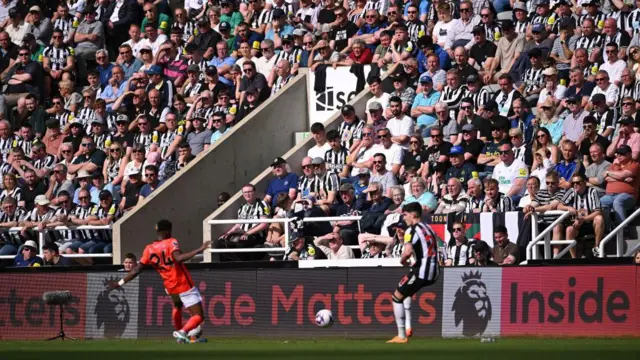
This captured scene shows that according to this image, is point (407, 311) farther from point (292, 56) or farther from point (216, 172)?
point (292, 56)

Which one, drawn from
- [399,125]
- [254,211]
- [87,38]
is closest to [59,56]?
[87,38]

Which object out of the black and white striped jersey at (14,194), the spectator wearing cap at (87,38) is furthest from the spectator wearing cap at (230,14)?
the black and white striped jersey at (14,194)

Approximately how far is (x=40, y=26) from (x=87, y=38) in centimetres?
145

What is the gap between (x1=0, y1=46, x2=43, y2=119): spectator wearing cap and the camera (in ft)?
97.8

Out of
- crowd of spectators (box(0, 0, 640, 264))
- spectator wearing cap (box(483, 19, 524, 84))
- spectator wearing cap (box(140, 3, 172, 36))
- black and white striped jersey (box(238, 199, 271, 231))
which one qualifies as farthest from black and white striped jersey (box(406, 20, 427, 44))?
spectator wearing cap (box(140, 3, 172, 36))

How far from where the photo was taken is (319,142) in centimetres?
2509

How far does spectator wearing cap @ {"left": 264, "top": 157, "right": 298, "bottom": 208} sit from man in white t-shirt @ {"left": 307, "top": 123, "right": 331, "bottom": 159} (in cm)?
57

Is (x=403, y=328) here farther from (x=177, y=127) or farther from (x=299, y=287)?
(x=177, y=127)

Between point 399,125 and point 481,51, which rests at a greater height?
point 481,51

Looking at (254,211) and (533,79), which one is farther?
(254,211)

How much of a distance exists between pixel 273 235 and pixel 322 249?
1452 millimetres

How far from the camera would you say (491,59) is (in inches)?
951

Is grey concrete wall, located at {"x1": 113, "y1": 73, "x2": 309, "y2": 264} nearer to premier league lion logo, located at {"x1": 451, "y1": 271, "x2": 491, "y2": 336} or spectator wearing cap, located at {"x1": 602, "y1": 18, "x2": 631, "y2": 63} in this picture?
spectator wearing cap, located at {"x1": 602, "y1": 18, "x2": 631, "y2": 63}

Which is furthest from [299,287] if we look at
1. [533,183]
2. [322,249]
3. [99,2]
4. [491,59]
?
[99,2]
